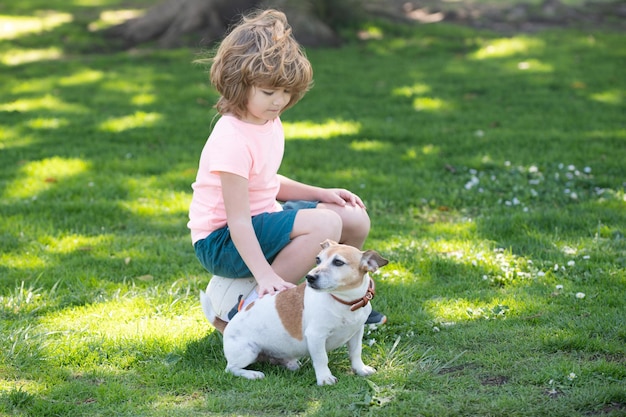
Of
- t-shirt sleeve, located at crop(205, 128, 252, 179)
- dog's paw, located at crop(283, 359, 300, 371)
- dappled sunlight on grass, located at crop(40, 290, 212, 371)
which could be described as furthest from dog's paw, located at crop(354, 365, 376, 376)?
t-shirt sleeve, located at crop(205, 128, 252, 179)

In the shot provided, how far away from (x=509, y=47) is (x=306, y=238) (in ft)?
29.0

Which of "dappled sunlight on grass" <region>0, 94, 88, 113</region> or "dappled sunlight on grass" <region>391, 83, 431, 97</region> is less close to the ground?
"dappled sunlight on grass" <region>0, 94, 88, 113</region>

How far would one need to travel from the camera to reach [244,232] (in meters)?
3.66

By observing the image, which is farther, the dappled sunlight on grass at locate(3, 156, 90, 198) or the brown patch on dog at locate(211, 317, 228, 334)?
the dappled sunlight on grass at locate(3, 156, 90, 198)

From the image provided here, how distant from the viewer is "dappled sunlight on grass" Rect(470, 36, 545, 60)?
11.4 m

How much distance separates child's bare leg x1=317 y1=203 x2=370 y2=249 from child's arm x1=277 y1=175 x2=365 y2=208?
0.04 m

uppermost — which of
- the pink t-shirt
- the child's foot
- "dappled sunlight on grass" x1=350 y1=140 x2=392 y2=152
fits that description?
the pink t-shirt

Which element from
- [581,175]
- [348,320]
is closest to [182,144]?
[581,175]

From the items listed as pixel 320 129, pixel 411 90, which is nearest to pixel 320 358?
pixel 320 129

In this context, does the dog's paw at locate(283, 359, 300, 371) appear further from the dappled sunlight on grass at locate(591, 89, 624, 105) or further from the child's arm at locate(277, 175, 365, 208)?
the dappled sunlight on grass at locate(591, 89, 624, 105)

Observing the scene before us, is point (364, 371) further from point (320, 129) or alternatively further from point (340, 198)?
point (320, 129)

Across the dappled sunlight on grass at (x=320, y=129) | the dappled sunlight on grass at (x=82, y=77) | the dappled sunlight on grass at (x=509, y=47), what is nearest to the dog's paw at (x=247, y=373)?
the dappled sunlight on grass at (x=320, y=129)

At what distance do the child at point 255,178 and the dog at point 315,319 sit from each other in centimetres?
15

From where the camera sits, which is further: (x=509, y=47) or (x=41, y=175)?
(x=509, y=47)
